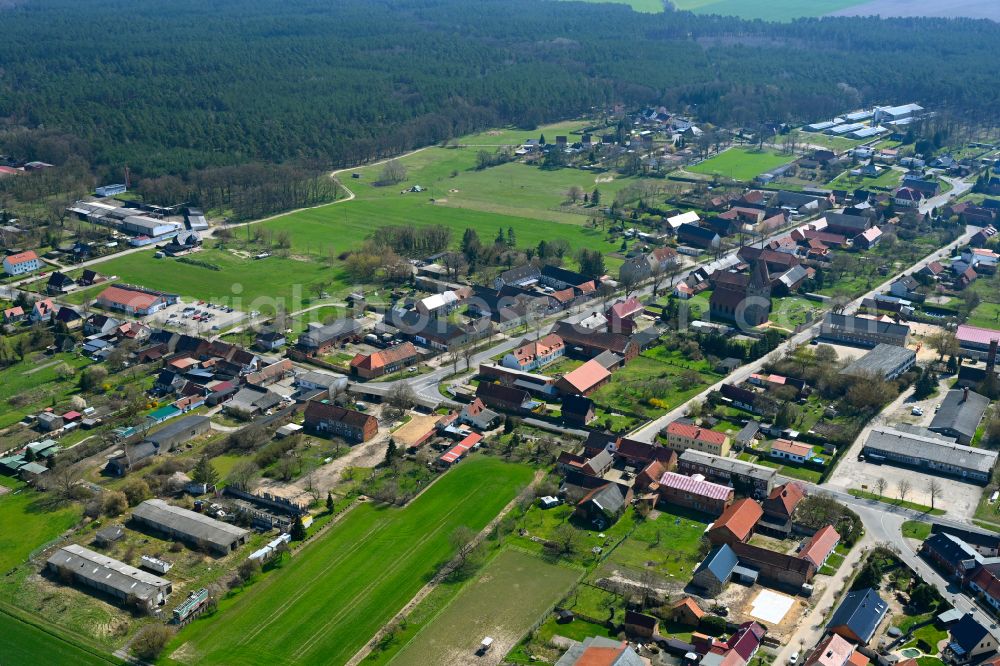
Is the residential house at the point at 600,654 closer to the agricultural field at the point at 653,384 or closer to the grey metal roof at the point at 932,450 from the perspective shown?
the agricultural field at the point at 653,384

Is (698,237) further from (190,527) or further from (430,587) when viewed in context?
(190,527)

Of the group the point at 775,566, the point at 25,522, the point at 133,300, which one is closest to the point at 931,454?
the point at 775,566

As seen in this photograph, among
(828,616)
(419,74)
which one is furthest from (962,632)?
(419,74)

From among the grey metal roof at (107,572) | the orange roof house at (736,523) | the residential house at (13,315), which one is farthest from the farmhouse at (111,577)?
the residential house at (13,315)

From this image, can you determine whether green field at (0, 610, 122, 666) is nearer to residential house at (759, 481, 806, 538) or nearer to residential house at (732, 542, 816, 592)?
residential house at (732, 542, 816, 592)

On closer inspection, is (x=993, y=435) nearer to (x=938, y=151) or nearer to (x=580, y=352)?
(x=580, y=352)

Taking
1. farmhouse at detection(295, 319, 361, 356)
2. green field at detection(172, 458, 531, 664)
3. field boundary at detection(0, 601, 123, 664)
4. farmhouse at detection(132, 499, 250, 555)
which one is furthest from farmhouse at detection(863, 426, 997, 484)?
field boundary at detection(0, 601, 123, 664)
